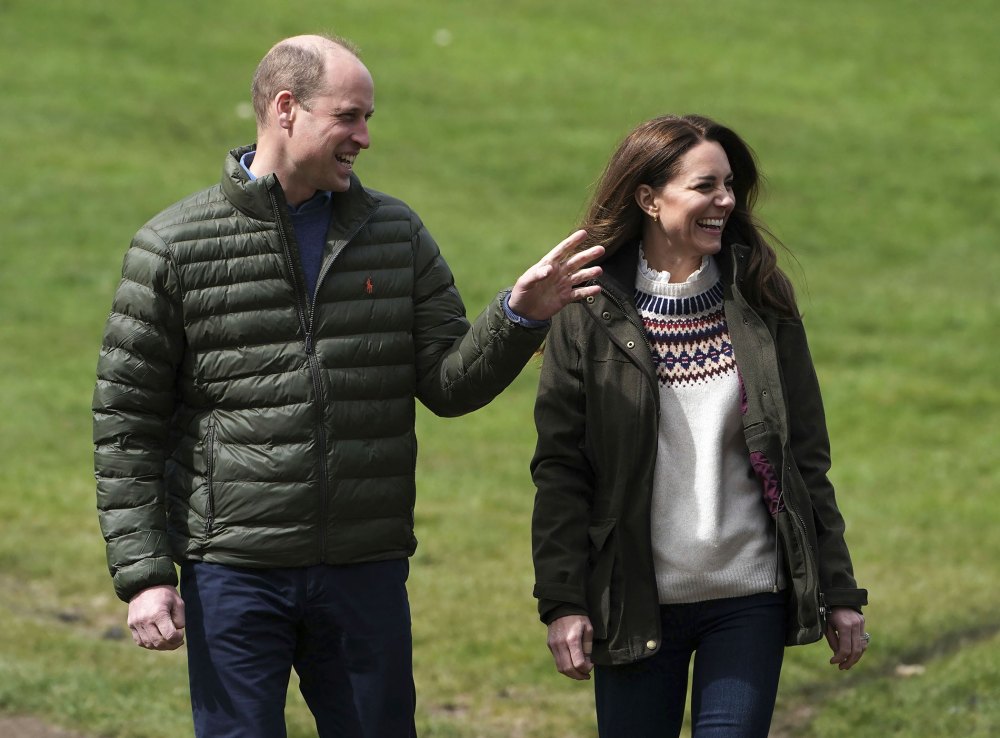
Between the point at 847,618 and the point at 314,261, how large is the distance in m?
1.65

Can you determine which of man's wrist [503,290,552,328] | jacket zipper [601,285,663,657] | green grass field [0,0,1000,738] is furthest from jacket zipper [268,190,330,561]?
green grass field [0,0,1000,738]

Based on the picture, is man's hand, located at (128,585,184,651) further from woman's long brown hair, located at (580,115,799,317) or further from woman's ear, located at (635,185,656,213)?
woman's ear, located at (635,185,656,213)

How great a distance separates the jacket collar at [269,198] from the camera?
4.29 meters

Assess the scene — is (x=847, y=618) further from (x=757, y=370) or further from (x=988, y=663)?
(x=988, y=663)

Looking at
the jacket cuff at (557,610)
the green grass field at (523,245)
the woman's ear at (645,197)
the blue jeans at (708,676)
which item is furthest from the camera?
the green grass field at (523,245)

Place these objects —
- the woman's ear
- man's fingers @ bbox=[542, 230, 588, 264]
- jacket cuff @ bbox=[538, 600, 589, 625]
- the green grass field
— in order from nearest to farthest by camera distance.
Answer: man's fingers @ bbox=[542, 230, 588, 264]
jacket cuff @ bbox=[538, 600, 589, 625]
the woman's ear
the green grass field

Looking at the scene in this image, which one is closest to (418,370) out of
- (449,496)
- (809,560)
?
(809,560)

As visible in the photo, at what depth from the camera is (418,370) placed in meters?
4.46

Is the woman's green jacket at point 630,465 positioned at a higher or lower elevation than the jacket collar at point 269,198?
lower

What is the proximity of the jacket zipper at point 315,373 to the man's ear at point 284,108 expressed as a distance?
0.18m

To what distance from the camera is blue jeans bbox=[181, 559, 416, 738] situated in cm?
423

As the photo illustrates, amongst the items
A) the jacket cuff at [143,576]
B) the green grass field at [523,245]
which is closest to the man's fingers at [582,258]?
the jacket cuff at [143,576]

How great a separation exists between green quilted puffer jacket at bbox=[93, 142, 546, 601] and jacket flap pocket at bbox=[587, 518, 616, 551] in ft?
1.42

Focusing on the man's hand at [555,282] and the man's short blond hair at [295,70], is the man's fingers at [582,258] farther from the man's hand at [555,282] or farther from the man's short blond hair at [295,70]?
the man's short blond hair at [295,70]
